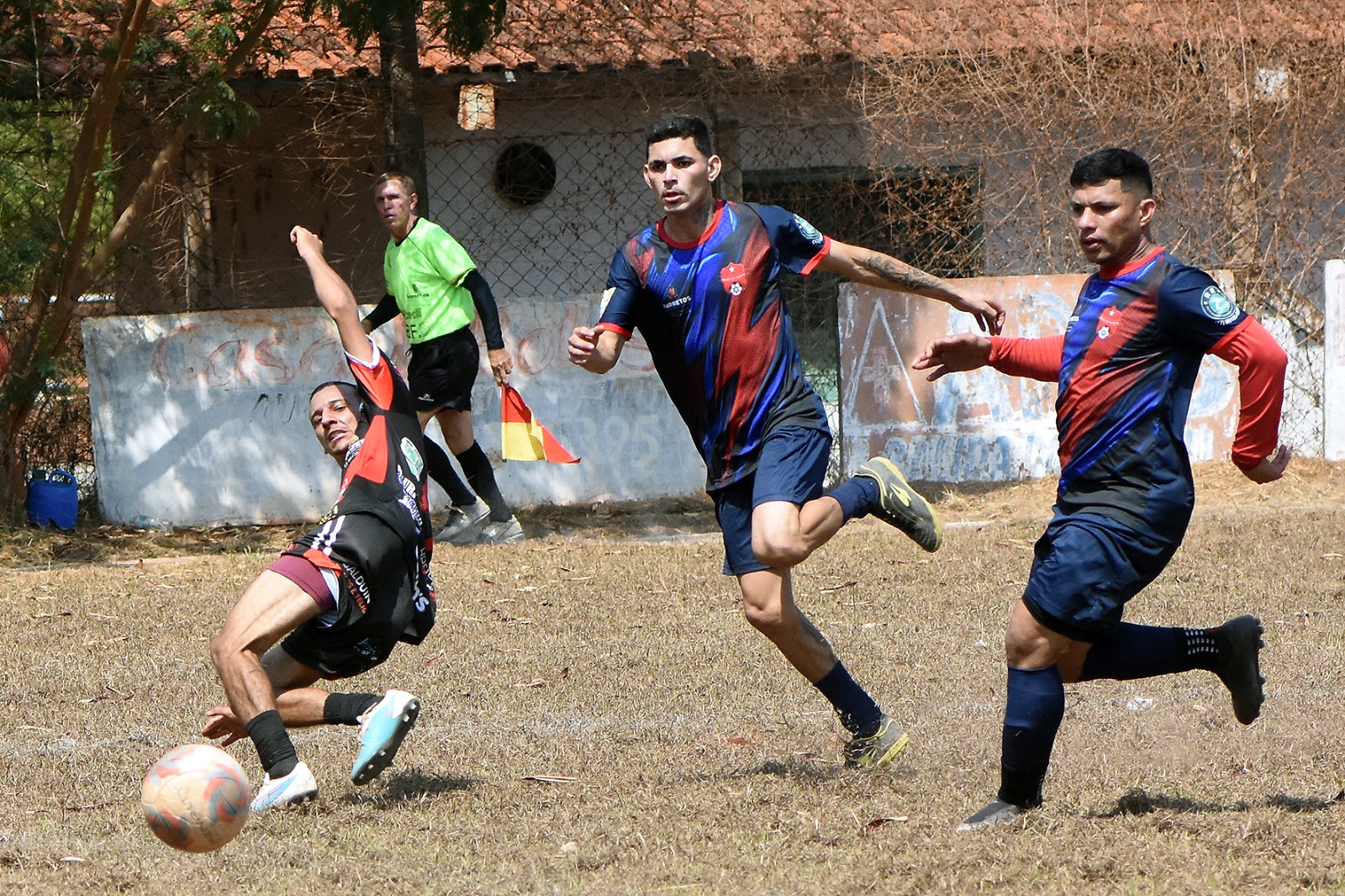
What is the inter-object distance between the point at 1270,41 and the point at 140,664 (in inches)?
362

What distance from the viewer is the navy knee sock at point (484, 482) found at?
9.26 metres

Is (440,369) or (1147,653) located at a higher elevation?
(440,369)

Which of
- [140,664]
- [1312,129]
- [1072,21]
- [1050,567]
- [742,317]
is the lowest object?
[140,664]

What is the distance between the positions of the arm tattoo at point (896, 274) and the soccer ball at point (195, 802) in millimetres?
2562

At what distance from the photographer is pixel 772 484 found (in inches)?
182

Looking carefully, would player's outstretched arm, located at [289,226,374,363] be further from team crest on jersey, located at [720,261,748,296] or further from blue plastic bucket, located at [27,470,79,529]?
blue plastic bucket, located at [27,470,79,529]

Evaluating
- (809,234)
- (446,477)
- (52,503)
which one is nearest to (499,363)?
(446,477)

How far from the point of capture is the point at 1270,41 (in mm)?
11305

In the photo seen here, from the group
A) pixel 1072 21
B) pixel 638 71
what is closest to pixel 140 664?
pixel 638 71

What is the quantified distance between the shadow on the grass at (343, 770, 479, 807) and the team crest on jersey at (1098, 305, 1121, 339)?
227cm

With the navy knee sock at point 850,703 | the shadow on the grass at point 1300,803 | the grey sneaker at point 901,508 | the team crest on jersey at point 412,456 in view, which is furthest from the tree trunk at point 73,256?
the shadow on the grass at point 1300,803

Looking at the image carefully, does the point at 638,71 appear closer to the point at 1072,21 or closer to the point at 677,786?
the point at 1072,21

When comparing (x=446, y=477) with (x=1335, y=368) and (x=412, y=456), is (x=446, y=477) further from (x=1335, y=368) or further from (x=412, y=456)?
(x=1335, y=368)

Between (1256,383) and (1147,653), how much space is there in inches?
32.4
